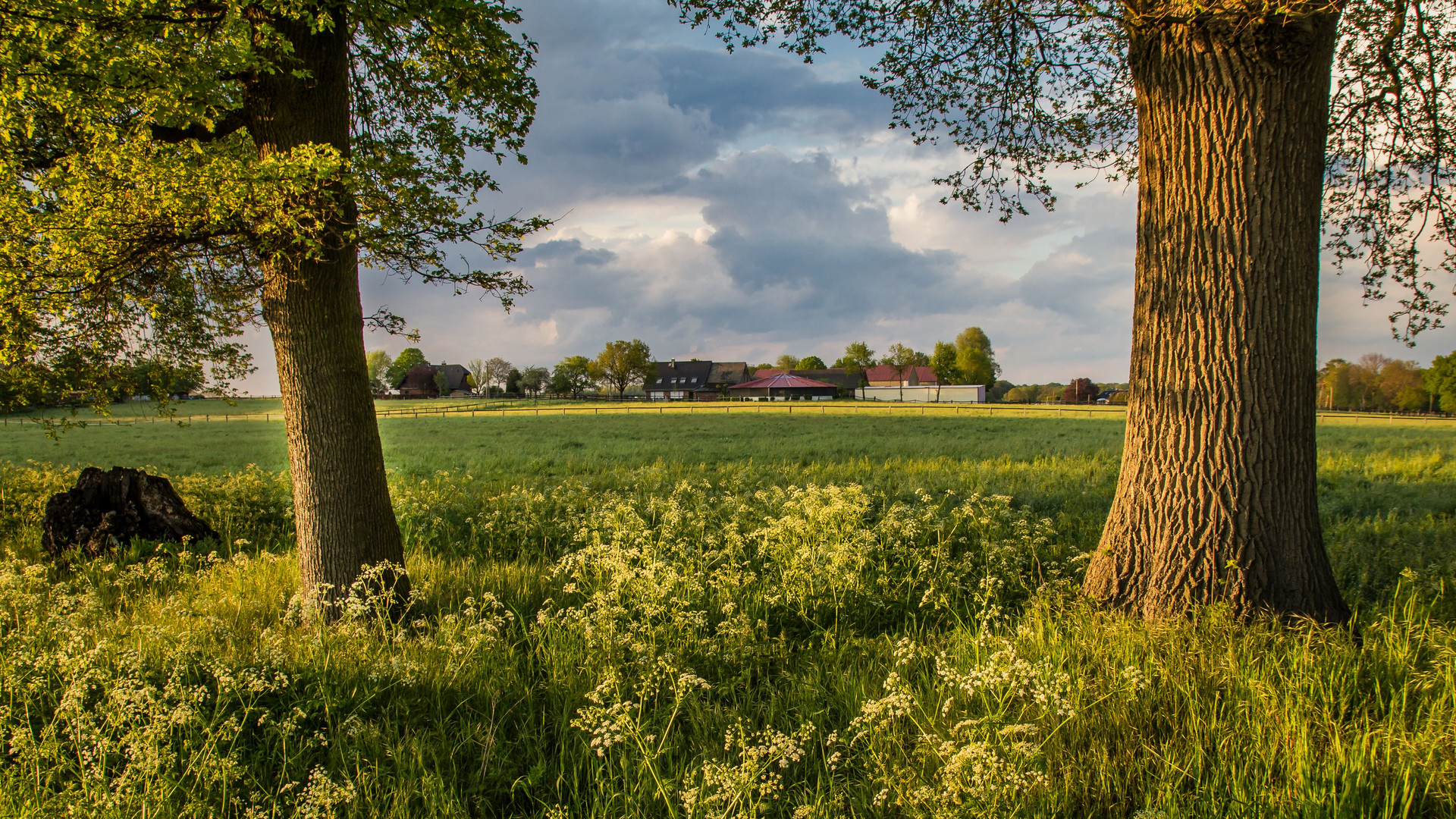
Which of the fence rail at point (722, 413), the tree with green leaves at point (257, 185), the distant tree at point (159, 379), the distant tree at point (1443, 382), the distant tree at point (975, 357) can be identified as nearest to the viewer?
the tree with green leaves at point (257, 185)

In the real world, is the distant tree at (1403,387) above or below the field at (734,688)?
above

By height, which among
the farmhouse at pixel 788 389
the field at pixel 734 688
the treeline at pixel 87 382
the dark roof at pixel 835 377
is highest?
the dark roof at pixel 835 377

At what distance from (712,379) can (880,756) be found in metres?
108

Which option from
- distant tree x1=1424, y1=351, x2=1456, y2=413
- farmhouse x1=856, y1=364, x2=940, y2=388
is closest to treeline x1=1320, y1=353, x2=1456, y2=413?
distant tree x1=1424, y1=351, x2=1456, y2=413

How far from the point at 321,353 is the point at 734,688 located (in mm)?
4203

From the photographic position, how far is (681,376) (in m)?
111

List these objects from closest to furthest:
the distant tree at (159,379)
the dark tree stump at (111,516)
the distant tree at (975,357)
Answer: the distant tree at (159,379), the dark tree stump at (111,516), the distant tree at (975,357)

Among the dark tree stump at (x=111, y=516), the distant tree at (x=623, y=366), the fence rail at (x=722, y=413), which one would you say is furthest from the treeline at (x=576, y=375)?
the dark tree stump at (x=111, y=516)

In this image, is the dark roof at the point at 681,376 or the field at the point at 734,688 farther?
the dark roof at the point at 681,376

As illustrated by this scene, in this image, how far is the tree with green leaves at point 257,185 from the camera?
4.31 meters

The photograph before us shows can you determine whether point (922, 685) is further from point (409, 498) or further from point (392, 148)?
point (409, 498)

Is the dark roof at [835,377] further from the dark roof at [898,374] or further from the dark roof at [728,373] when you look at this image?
the dark roof at [728,373]

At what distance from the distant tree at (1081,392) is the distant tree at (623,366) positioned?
65.4 metres

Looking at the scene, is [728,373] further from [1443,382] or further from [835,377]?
[1443,382]
